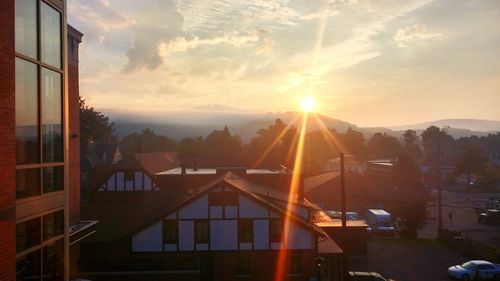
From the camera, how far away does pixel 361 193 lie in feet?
187

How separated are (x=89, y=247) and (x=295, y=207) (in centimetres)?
1224

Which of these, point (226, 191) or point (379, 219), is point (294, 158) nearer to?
point (379, 219)

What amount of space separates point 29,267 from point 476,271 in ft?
90.2

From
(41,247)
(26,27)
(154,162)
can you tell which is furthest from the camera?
(154,162)

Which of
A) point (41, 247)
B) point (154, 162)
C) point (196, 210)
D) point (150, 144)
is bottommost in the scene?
point (196, 210)

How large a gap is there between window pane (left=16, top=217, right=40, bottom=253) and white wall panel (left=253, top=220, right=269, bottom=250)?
17.2 meters

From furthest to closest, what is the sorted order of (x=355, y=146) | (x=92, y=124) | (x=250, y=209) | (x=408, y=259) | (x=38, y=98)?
(x=355, y=146) < (x=92, y=124) < (x=408, y=259) < (x=250, y=209) < (x=38, y=98)

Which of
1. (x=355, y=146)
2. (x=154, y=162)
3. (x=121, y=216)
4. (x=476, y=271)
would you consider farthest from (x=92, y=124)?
(x=355, y=146)

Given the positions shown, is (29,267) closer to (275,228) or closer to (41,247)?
(41,247)

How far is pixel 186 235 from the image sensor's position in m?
24.5

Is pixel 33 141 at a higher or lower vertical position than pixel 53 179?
higher

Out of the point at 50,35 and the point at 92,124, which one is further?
the point at 92,124

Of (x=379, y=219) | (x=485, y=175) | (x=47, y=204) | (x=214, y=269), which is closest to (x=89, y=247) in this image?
(x=214, y=269)

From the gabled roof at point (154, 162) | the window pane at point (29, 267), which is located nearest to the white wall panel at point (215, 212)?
the window pane at point (29, 267)
